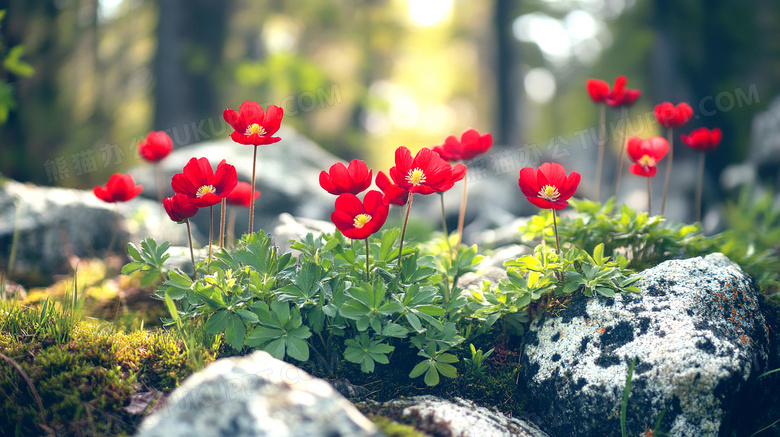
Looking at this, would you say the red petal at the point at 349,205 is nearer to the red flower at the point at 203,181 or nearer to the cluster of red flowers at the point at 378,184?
the cluster of red flowers at the point at 378,184

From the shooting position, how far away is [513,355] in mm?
2689

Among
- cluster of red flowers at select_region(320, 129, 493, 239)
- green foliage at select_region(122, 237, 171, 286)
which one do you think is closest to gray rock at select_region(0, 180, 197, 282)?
green foliage at select_region(122, 237, 171, 286)

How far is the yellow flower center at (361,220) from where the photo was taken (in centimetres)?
209

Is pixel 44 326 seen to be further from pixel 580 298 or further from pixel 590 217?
pixel 590 217

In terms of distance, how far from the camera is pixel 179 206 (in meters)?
2.27

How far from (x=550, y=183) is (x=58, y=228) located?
4.36 meters

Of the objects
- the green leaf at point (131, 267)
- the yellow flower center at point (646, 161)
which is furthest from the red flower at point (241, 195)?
the yellow flower center at point (646, 161)

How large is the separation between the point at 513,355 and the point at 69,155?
8666 mm

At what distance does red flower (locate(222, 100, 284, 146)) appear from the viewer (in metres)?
2.31

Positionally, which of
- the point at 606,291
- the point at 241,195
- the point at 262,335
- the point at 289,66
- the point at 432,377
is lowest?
the point at 432,377

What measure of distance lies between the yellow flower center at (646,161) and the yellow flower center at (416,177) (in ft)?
5.14

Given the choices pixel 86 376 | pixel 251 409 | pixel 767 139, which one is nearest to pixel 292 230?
pixel 86 376

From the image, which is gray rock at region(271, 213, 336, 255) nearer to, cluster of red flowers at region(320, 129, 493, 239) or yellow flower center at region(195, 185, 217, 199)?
yellow flower center at region(195, 185, 217, 199)

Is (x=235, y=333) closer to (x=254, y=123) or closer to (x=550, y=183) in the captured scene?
(x=254, y=123)
